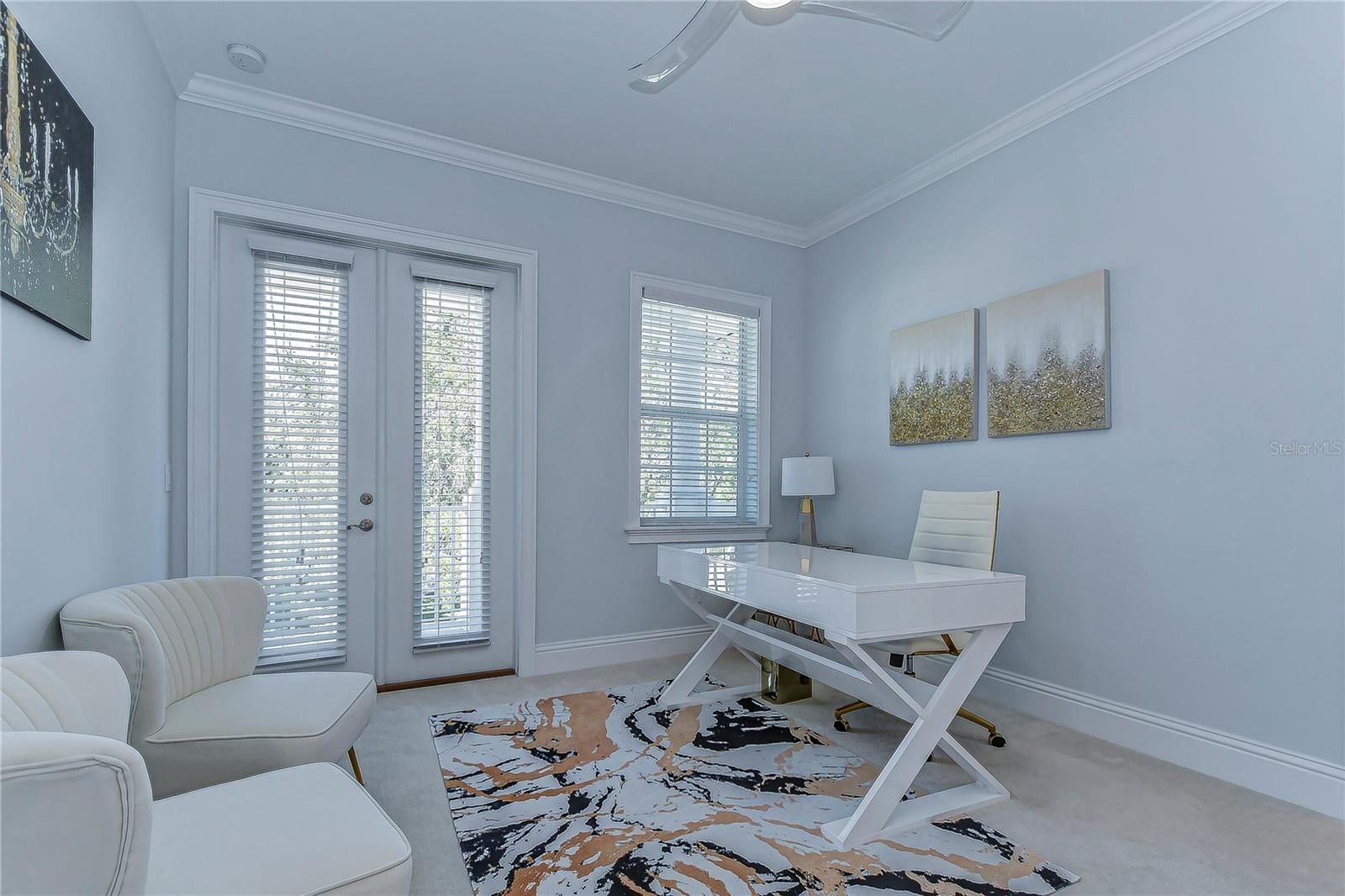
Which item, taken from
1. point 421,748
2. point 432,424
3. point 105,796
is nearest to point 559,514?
point 432,424

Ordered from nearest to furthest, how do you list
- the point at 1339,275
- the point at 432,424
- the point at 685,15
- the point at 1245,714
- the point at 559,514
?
the point at 1339,275 → the point at 1245,714 → the point at 685,15 → the point at 432,424 → the point at 559,514

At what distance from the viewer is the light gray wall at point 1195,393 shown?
7.52ft

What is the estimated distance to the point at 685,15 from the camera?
259 centimetres

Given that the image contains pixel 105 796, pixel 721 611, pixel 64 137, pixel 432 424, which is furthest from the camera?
pixel 721 611

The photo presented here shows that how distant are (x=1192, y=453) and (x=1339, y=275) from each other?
73 centimetres

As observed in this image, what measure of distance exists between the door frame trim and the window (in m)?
0.67

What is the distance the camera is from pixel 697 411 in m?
4.38

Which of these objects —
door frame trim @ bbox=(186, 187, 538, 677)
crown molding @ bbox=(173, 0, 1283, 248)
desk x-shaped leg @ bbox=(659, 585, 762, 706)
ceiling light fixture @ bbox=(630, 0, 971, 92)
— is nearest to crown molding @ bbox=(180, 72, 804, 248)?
crown molding @ bbox=(173, 0, 1283, 248)

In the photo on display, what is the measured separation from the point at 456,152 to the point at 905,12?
246 centimetres

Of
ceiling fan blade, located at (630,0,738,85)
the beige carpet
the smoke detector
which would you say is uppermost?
the smoke detector

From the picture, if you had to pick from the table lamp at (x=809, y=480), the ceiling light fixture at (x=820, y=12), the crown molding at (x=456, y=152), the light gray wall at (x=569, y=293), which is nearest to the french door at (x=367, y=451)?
the light gray wall at (x=569, y=293)

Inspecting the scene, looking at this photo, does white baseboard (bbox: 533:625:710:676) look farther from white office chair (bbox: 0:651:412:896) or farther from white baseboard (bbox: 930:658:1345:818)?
white office chair (bbox: 0:651:412:896)

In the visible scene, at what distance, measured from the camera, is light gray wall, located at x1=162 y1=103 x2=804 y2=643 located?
3.33 m

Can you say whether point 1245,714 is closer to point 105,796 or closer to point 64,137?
point 105,796
